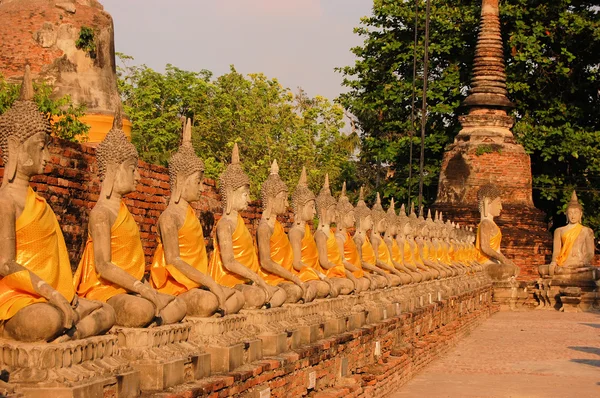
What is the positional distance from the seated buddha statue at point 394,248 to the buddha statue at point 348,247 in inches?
79.7

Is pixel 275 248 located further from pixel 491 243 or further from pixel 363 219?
pixel 491 243

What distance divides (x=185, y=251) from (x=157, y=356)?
123 cm

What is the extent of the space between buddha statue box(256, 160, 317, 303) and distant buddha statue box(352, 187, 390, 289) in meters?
3.70

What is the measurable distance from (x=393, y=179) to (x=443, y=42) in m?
4.46

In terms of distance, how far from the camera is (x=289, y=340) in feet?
27.7

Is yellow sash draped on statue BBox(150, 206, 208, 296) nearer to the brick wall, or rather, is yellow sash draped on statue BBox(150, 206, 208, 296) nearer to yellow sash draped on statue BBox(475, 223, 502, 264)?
the brick wall

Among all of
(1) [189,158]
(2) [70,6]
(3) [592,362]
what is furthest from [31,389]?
(2) [70,6]

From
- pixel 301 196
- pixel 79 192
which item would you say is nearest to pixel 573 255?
pixel 301 196

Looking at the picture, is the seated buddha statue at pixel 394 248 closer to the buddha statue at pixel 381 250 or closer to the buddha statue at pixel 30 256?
the buddha statue at pixel 381 250

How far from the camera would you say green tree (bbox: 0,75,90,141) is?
14453 millimetres

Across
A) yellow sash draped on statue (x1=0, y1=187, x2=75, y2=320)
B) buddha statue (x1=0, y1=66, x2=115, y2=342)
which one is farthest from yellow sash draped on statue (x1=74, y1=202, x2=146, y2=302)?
yellow sash draped on statue (x1=0, y1=187, x2=75, y2=320)

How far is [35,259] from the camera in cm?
540

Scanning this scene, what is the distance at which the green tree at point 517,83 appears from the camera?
31.0 metres

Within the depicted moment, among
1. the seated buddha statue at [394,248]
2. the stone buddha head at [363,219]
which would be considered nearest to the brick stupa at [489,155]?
the seated buddha statue at [394,248]
